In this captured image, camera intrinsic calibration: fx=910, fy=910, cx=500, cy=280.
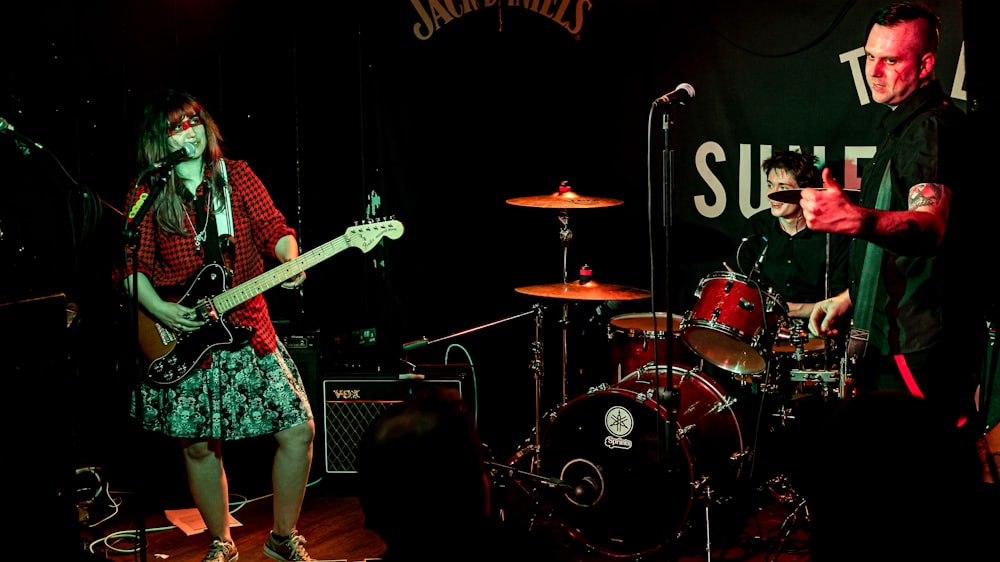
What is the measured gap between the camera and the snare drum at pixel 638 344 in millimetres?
4625

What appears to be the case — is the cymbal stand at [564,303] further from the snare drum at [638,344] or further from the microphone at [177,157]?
the microphone at [177,157]

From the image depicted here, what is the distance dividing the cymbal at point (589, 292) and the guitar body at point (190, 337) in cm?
160

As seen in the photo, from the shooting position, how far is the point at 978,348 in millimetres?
3117

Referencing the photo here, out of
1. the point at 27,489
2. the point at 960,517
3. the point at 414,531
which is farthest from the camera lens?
the point at 27,489

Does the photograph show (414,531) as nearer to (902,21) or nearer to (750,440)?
(902,21)

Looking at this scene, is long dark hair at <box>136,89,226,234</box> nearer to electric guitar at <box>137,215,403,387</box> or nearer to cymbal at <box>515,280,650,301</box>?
electric guitar at <box>137,215,403,387</box>

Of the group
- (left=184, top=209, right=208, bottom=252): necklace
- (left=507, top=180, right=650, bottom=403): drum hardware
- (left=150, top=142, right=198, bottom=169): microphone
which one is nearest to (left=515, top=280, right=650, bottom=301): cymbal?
(left=507, top=180, right=650, bottom=403): drum hardware

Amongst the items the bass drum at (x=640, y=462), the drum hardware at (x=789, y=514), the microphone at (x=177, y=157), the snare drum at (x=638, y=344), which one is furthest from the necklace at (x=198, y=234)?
the drum hardware at (x=789, y=514)

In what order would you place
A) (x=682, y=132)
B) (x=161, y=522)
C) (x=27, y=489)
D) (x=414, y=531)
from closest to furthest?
(x=414, y=531)
(x=27, y=489)
(x=161, y=522)
(x=682, y=132)

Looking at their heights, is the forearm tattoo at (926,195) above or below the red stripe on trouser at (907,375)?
above

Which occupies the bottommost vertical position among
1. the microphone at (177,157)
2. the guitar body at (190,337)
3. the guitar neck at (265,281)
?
the guitar body at (190,337)

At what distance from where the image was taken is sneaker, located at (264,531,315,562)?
4141 mm

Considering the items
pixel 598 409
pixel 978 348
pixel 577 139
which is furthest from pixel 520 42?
pixel 978 348

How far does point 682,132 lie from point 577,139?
67 centimetres
